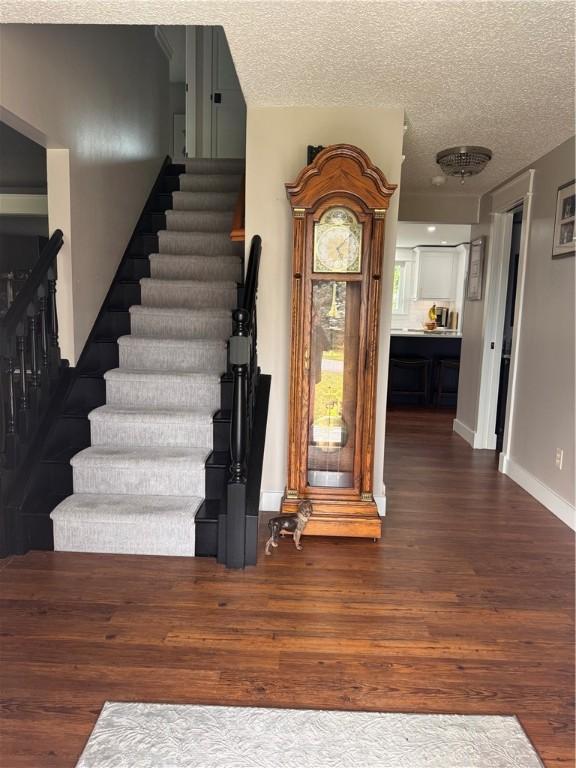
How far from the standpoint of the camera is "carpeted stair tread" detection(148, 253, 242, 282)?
4.15m

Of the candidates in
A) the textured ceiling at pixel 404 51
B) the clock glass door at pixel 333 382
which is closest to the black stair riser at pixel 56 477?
the clock glass door at pixel 333 382

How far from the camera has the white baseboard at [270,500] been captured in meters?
3.41

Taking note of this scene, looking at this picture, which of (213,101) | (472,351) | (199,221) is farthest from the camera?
(213,101)

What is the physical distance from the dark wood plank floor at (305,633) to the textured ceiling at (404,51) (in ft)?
7.73

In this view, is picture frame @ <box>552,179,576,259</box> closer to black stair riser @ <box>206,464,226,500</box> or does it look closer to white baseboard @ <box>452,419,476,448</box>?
white baseboard @ <box>452,419,476,448</box>

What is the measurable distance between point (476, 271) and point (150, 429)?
3.75 m

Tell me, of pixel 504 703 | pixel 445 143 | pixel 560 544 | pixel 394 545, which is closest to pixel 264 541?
pixel 394 545

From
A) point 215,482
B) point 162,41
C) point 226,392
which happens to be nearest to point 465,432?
point 226,392

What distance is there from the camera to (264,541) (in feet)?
9.84

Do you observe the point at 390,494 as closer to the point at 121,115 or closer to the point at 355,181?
the point at 355,181

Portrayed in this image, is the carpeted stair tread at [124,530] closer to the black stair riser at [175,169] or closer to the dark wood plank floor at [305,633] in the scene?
the dark wood plank floor at [305,633]

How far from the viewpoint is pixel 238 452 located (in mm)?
2715

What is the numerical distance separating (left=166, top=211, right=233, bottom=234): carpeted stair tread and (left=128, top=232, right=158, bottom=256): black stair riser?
0.25 m

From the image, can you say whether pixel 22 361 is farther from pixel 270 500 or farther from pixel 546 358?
pixel 546 358
